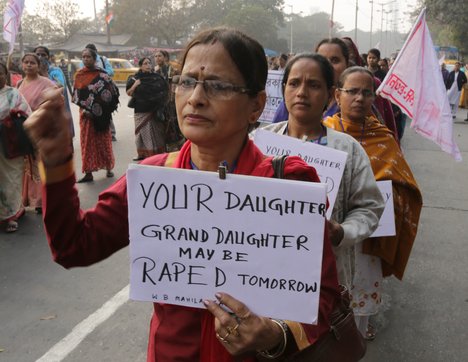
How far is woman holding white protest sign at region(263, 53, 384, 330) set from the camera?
7.43 ft

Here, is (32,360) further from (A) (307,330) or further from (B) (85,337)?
(A) (307,330)

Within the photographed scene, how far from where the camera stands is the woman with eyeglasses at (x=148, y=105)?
8039mm

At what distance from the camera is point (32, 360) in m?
2.96

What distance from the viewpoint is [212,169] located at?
146cm

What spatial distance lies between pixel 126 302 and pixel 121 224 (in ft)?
7.99

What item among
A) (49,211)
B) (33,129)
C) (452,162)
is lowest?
(452,162)

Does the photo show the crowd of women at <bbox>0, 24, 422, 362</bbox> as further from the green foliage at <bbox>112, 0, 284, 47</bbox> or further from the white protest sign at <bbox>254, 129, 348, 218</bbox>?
the green foliage at <bbox>112, 0, 284, 47</bbox>

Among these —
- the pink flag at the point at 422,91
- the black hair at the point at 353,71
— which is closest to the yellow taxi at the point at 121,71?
the pink flag at the point at 422,91

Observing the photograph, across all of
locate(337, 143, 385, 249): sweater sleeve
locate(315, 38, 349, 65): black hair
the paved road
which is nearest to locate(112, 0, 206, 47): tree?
the paved road

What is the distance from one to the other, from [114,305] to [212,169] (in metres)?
2.50

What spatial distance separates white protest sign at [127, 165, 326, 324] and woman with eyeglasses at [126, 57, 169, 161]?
6921mm

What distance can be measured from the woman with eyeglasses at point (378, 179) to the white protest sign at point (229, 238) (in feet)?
5.64

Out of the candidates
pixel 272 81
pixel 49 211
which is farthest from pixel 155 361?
pixel 272 81

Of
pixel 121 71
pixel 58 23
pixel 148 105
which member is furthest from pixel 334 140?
pixel 58 23
